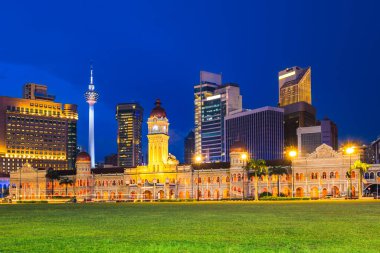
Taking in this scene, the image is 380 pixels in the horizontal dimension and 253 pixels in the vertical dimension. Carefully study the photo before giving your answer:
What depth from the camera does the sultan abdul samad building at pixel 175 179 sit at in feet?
410

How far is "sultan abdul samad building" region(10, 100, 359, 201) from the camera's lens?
410ft

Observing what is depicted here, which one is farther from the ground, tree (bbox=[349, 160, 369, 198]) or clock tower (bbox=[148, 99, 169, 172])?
clock tower (bbox=[148, 99, 169, 172])

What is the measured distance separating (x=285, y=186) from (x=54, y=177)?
70.8 meters

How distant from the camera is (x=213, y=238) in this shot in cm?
2238

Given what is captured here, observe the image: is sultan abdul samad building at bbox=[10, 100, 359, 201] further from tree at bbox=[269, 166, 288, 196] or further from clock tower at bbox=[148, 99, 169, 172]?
tree at bbox=[269, 166, 288, 196]

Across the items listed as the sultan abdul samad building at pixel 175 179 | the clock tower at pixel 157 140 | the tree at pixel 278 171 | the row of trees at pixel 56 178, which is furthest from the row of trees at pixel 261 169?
the row of trees at pixel 56 178

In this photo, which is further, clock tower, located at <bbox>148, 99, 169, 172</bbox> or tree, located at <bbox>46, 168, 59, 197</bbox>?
tree, located at <bbox>46, 168, 59, 197</bbox>

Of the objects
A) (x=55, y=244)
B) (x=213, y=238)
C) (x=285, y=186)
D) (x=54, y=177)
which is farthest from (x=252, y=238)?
(x=54, y=177)

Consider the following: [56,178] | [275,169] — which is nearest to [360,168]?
[275,169]

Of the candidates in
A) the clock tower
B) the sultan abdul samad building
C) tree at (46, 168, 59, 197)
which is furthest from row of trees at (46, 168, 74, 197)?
the clock tower

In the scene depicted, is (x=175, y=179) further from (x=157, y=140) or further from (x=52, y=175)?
(x=52, y=175)

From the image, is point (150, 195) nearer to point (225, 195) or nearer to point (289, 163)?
point (225, 195)

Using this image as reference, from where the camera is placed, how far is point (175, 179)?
15000cm

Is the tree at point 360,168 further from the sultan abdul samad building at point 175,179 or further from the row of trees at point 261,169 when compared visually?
the row of trees at point 261,169
